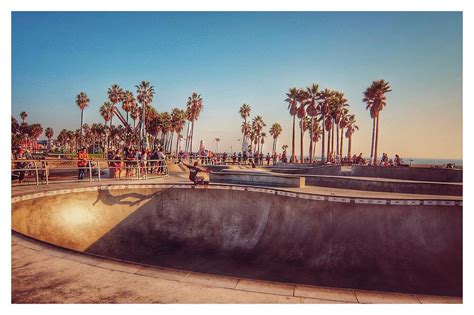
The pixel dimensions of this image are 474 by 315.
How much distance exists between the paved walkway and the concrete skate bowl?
12.8 ft

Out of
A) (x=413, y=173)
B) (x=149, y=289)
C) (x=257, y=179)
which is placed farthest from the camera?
(x=413, y=173)

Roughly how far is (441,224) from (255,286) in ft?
23.4

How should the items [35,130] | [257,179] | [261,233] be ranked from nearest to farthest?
1. [261,233]
2. [257,179]
3. [35,130]

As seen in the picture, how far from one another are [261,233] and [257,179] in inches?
137

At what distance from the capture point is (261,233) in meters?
10.6

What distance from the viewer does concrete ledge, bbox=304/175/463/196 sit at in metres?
10.3

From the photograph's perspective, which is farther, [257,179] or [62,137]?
[62,137]

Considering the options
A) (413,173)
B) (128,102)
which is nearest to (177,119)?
(128,102)

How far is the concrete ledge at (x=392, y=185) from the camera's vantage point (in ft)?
33.8

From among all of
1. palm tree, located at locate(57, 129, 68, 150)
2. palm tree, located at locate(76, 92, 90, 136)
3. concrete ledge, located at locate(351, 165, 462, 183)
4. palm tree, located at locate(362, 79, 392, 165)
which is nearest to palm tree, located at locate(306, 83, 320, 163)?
palm tree, located at locate(362, 79, 392, 165)

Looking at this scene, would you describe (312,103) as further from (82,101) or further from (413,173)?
(82,101)
